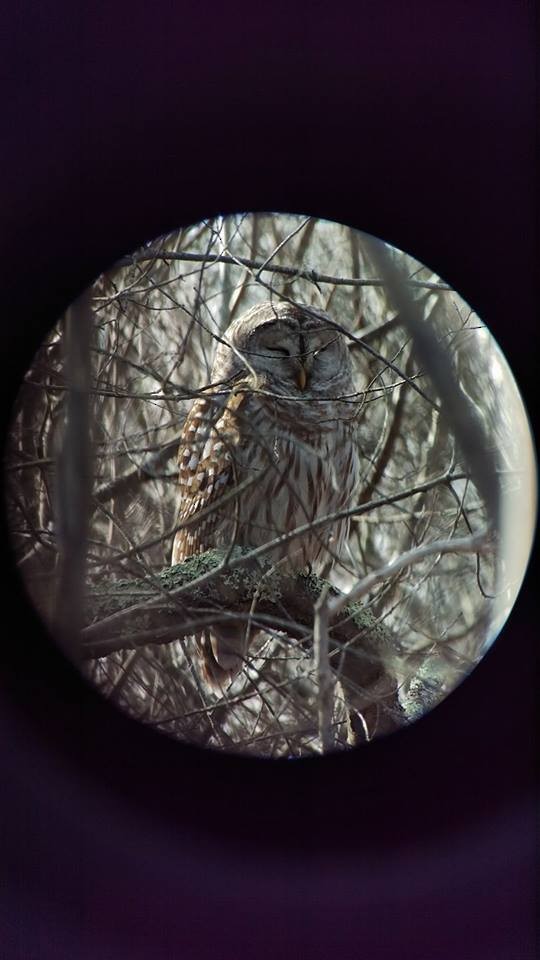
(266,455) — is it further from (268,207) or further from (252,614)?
(268,207)

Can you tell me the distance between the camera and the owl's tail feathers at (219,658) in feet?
6.88

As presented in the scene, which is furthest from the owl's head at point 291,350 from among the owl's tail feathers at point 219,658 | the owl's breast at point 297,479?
the owl's tail feathers at point 219,658

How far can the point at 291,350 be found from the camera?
2668 mm

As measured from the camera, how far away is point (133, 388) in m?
2.21

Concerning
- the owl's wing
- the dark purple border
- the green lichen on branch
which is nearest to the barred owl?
the owl's wing

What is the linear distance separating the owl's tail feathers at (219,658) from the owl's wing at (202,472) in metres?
0.22

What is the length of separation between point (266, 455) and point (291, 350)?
48 cm

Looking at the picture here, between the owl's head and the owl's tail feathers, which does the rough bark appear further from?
the owl's head

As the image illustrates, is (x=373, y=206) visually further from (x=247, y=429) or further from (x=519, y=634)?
(x=247, y=429)

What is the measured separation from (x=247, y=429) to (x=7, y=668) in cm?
131

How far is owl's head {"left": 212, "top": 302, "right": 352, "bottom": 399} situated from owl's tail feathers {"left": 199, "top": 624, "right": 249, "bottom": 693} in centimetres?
70

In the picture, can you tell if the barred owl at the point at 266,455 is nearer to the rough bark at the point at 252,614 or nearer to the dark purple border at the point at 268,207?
the rough bark at the point at 252,614

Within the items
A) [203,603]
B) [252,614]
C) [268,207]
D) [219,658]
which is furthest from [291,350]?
[268,207]

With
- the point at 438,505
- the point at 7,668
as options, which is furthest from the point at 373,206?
the point at 438,505
